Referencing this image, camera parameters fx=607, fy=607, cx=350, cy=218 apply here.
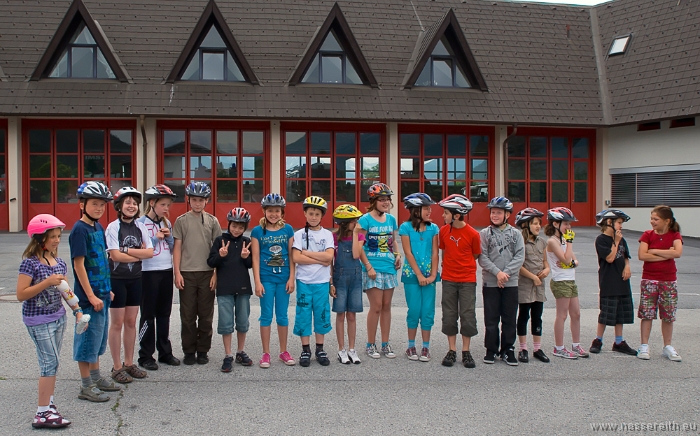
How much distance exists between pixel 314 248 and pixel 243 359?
132 cm

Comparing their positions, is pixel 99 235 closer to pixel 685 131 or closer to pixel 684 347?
pixel 684 347

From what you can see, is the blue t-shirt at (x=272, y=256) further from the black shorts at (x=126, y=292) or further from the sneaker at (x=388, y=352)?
the sneaker at (x=388, y=352)

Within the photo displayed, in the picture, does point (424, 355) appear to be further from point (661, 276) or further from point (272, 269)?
point (661, 276)

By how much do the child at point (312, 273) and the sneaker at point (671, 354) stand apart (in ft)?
11.8

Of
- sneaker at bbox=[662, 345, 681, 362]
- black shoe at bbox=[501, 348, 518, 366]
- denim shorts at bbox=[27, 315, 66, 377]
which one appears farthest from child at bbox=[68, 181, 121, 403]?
sneaker at bbox=[662, 345, 681, 362]

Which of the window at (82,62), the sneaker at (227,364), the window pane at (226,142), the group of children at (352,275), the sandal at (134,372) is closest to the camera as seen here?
the sandal at (134,372)

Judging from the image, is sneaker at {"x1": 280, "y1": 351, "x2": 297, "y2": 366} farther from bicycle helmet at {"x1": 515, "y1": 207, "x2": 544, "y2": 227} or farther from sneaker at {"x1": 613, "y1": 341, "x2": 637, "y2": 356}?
sneaker at {"x1": 613, "y1": 341, "x2": 637, "y2": 356}

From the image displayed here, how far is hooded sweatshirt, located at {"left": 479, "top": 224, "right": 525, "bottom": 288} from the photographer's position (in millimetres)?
6266

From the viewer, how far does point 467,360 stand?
6.15 m

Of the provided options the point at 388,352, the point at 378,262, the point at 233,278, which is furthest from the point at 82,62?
the point at 388,352

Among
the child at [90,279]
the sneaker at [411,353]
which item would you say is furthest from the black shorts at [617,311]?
the child at [90,279]

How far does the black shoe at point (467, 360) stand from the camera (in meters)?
6.11

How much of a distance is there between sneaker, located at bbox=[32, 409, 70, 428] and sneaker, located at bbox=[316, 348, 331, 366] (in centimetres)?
246

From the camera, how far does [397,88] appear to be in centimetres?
2119
